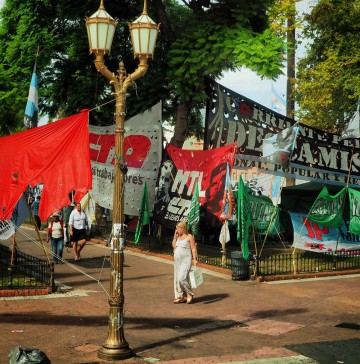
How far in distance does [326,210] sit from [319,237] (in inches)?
37.8

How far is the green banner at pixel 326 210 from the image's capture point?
18547 mm

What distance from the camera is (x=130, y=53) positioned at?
2431 cm

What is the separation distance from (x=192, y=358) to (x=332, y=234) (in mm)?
11249

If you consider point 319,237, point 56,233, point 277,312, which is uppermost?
point 319,237

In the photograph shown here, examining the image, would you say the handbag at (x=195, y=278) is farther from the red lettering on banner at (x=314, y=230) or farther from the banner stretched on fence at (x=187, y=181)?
the red lettering on banner at (x=314, y=230)

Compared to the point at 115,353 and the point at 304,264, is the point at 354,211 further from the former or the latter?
the point at 115,353

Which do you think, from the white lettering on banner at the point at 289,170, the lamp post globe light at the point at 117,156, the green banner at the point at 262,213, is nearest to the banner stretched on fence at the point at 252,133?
the white lettering on banner at the point at 289,170

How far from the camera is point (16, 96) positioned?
23.4 m

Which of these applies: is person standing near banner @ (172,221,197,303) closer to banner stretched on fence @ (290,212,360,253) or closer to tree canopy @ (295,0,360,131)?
banner stretched on fence @ (290,212,360,253)

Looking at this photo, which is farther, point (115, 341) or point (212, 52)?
point (212, 52)

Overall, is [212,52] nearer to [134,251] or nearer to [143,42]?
[134,251]

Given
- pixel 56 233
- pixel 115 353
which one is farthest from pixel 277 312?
pixel 56 233

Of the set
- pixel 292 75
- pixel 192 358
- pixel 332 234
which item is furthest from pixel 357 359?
pixel 292 75

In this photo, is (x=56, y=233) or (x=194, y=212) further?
(x=194, y=212)
